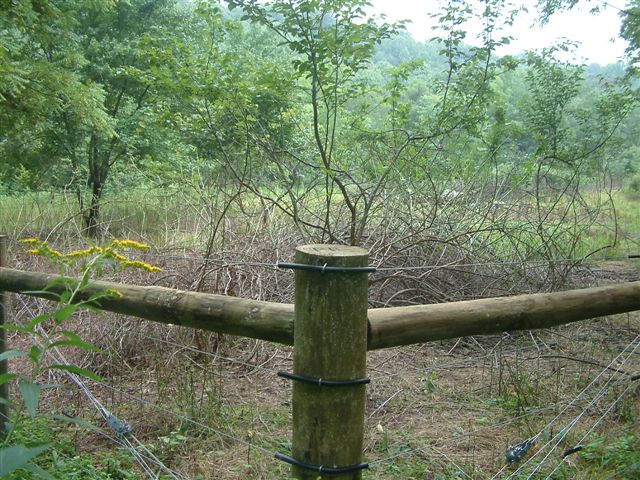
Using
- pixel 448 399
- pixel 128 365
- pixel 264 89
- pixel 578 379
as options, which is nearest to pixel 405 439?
pixel 448 399

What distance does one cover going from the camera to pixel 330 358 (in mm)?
1721

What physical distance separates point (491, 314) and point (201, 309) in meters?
1.07

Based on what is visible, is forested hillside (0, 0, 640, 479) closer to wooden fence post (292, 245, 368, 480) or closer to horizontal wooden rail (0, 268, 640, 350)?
horizontal wooden rail (0, 268, 640, 350)

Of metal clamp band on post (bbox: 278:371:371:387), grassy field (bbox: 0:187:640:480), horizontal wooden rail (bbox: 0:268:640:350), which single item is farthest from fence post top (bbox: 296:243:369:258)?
grassy field (bbox: 0:187:640:480)

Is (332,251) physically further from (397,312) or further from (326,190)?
(326,190)

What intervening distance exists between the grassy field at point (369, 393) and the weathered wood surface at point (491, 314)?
42 cm

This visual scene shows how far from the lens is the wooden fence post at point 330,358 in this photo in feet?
5.60

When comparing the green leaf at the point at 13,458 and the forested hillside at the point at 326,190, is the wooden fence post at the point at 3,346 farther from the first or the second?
the green leaf at the point at 13,458

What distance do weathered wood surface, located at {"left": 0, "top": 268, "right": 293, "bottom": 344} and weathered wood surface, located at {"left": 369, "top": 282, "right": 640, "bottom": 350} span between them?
32cm

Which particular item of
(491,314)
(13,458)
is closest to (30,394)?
(13,458)

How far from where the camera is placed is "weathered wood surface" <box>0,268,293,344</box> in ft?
6.37

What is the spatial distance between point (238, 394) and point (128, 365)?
0.96m

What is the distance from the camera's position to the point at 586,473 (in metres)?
2.77

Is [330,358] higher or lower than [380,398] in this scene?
higher
